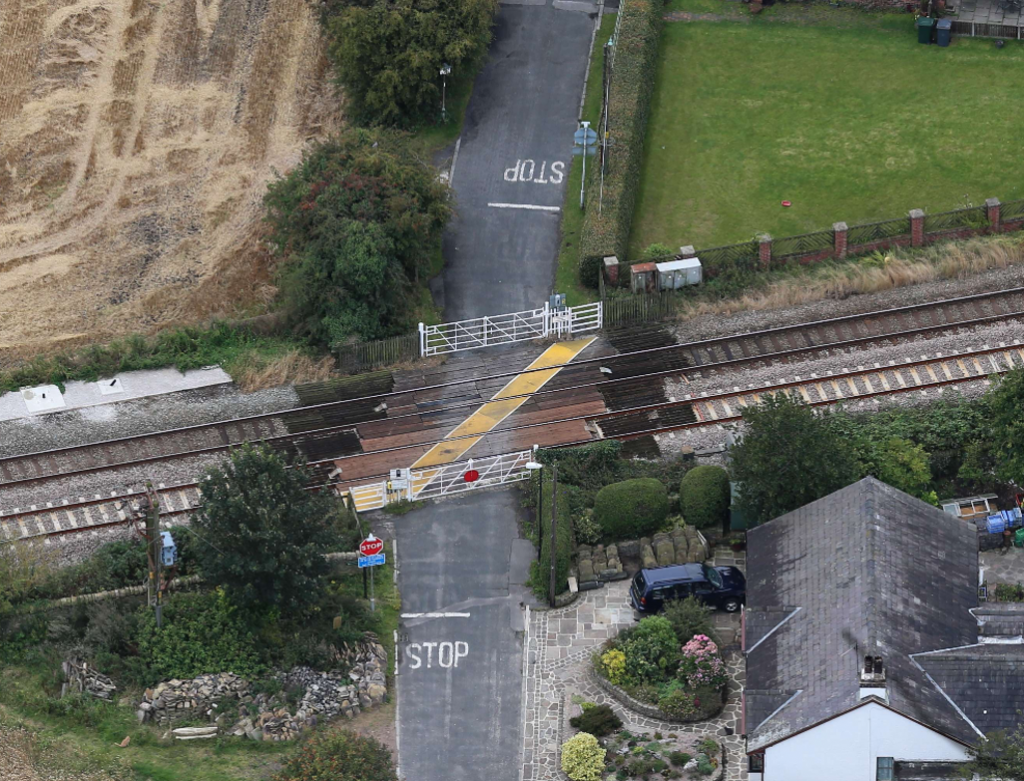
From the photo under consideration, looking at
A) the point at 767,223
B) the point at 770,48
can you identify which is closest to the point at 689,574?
the point at 767,223

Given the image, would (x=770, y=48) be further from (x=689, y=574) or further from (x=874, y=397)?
(x=689, y=574)

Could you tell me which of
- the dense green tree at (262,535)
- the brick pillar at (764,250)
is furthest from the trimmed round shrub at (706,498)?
the brick pillar at (764,250)

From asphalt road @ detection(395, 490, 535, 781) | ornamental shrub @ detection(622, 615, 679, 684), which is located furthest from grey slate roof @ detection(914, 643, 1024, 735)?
asphalt road @ detection(395, 490, 535, 781)

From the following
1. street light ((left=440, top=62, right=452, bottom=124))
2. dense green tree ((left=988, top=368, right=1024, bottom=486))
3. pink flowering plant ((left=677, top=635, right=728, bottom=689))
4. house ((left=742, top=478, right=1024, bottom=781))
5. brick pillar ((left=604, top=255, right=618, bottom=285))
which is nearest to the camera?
house ((left=742, top=478, right=1024, bottom=781))

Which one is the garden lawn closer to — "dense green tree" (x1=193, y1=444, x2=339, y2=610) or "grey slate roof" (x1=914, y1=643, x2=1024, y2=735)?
"dense green tree" (x1=193, y1=444, x2=339, y2=610)

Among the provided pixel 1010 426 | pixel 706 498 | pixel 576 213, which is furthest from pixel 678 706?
pixel 576 213
